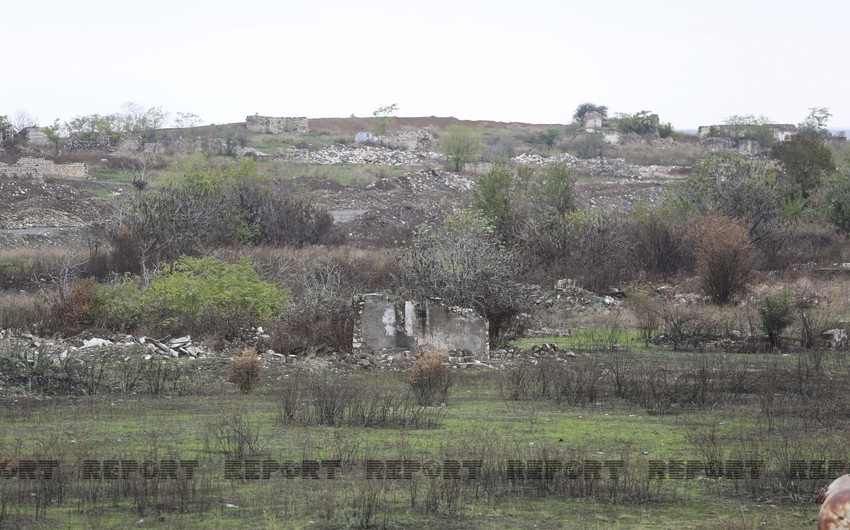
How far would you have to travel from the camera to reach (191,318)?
2323cm

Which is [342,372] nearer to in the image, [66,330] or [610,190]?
[66,330]

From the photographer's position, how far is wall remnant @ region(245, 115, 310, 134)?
98.8m

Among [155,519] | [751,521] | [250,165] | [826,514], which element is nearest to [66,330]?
[155,519]

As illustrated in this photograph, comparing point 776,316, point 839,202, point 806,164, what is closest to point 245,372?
point 776,316

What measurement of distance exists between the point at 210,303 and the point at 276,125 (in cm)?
7751

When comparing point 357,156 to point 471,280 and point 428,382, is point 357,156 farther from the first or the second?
point 428,382

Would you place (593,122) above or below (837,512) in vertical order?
above

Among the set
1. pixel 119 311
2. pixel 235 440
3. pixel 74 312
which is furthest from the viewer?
pixel 119 311

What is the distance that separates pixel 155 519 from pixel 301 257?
87.3 feet

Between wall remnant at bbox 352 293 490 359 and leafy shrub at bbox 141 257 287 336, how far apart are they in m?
2.79

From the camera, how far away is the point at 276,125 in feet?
326

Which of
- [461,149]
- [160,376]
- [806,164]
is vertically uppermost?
[461,149]

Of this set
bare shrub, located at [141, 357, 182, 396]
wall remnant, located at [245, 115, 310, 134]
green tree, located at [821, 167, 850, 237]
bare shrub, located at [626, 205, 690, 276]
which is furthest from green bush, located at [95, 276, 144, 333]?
wall remnant, located at [245, 115, 310, 134]

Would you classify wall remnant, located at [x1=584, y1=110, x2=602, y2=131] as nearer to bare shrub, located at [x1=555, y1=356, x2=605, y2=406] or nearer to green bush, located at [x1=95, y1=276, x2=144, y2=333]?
green bush, located at [x1=95, y1=276, x2=144, y2=333]
